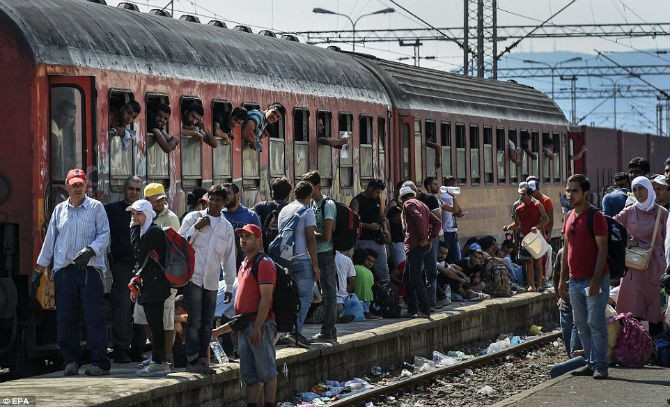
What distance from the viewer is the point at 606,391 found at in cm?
1360

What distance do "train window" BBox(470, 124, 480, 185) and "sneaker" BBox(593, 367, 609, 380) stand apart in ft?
43.4

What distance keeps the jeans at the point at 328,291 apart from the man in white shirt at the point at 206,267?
277 centimetres

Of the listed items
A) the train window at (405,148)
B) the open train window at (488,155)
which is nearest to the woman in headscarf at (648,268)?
the train window at (405,148)

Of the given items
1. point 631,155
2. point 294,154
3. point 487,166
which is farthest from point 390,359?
point 631,155

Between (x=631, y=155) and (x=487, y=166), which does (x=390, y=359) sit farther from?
(x=631, y=155)

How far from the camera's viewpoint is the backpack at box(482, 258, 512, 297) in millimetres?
23062

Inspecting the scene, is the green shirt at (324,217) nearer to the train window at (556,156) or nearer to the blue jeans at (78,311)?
the blue jeans at (78,311)

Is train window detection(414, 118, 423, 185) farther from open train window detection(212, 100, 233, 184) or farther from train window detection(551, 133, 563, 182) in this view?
train window detection(551, 133, 563, 182)

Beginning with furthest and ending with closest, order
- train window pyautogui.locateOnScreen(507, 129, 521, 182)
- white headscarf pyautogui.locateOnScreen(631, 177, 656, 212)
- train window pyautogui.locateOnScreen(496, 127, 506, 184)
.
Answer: train window pyautogui.locateOnScreen(507, 129, 521, 182) → train window pyautogui.locateOnScreen(496, 127, 506, 184) → white headscarf pyautogui.locateOnScreen(631, 177, 656, 212)

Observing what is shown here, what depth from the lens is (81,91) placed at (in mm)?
14289

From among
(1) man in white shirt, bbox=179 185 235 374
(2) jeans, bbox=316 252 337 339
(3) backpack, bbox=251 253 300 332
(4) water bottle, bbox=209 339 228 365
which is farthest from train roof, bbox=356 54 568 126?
(3) backpack, bbox=251 253 300 332

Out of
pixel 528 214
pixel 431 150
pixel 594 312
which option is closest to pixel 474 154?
pixel 431 150

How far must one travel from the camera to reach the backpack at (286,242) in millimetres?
15008

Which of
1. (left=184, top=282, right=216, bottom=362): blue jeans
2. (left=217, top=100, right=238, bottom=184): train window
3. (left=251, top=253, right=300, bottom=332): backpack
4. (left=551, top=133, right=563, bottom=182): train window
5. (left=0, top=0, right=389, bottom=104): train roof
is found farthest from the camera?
(left=551, top=133, right=563, bottom=182): train window
